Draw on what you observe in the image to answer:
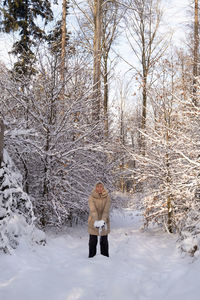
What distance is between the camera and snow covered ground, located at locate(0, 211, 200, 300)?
3.67 meters

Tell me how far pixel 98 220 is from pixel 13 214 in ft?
5.76

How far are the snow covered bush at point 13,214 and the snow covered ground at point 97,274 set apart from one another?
25cm

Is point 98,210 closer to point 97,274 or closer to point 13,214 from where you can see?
point 97,274

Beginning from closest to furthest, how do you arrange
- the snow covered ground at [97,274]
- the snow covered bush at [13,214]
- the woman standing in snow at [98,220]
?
the snow covered ground at [97,274], the snow covered bush at [13,214], the woman standing in snow at [98,220]

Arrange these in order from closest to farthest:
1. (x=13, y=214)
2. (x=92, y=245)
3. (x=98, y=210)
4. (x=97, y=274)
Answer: (x=97, y=274) → (x=13, y=214) → (x=92, y=245) → (x=98, y=210)

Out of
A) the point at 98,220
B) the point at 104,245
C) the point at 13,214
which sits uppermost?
the point at 13,214

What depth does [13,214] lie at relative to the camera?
18.0ft

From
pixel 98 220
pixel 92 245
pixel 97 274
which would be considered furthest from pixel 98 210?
pixel 97 274

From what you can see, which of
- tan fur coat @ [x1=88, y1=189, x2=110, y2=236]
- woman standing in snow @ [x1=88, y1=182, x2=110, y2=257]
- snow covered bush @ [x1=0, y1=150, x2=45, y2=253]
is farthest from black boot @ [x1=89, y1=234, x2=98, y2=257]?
snow covered bush @ [x1=0, y1=150, x2=45, y2=253]

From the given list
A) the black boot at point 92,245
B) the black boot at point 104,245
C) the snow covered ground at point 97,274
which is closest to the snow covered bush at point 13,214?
the snow covered ground at point 97,274

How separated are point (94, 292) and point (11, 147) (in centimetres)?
416

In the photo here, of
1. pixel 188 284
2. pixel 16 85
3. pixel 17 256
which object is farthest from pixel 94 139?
pixel 188 284

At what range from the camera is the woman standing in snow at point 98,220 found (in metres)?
5.59

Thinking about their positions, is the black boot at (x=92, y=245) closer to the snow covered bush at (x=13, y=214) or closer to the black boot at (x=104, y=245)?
the black boot at (x=104, y=245)
